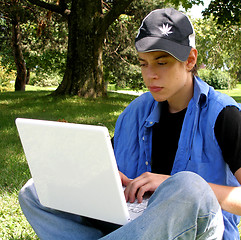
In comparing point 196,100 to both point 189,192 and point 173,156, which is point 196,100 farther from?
point 189,192

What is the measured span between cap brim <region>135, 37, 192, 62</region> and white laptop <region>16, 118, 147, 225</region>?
72 cm

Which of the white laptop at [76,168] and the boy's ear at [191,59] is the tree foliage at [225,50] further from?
the white laptop at [76,168]

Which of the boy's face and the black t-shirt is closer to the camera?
the black t-shirt

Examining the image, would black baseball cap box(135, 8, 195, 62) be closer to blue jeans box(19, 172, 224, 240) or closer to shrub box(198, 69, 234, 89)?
blue jeans box(19, 172, 224, 240)

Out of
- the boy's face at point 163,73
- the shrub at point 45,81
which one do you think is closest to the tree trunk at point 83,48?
the boy's face at point 163,73

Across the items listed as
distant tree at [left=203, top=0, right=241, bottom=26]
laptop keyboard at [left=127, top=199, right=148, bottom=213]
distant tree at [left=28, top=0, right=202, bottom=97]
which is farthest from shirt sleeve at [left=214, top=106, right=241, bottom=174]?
distant tree at [left=203, top=0, right=241, bottom=26]

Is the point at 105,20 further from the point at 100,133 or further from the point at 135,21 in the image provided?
the point at 100,133

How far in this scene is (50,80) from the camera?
1251 inches

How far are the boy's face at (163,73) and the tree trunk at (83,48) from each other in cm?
757

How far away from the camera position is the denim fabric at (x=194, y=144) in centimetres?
172

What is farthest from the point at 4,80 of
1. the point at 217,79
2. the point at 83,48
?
the point at 217,79

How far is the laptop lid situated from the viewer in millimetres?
1278

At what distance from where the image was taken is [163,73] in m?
1.86

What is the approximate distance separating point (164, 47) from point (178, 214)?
875mm
